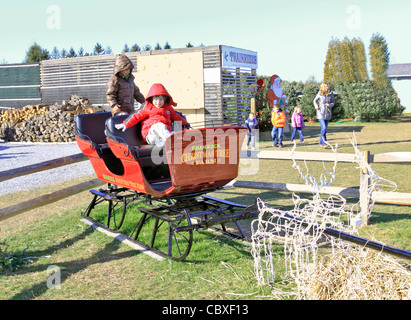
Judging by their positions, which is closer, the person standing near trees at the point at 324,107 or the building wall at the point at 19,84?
the person standing near trees at the point at 324,107

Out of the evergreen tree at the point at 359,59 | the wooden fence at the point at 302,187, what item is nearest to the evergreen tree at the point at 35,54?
the evergreen tree at the point at 359,59

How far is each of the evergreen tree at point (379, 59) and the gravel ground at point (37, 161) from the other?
18.1m

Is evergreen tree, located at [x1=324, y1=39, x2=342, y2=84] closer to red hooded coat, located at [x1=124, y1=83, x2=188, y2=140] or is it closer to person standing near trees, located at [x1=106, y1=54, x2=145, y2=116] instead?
person standing near trees, located at [x1=106, y1=54, x2=145, y2=116]

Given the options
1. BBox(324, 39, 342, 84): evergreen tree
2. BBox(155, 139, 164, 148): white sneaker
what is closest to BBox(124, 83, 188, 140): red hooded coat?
BBox(155, 139, 164, 148): white sneaker

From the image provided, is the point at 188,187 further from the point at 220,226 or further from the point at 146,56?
the point at 146,56

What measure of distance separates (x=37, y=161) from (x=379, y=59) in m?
24.7

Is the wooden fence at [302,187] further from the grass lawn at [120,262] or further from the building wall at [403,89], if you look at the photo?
the building wall at [403,89]

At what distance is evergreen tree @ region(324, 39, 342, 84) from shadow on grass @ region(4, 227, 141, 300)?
26589 millimetres

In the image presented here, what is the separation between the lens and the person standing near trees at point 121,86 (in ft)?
24.4

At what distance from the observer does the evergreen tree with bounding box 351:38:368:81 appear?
27987 millimetres

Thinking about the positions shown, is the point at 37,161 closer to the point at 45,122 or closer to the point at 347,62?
the point at 45,122

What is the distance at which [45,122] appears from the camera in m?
18.1

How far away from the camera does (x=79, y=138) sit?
6062 mm

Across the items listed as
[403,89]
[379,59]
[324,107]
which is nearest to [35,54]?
[379,59]
